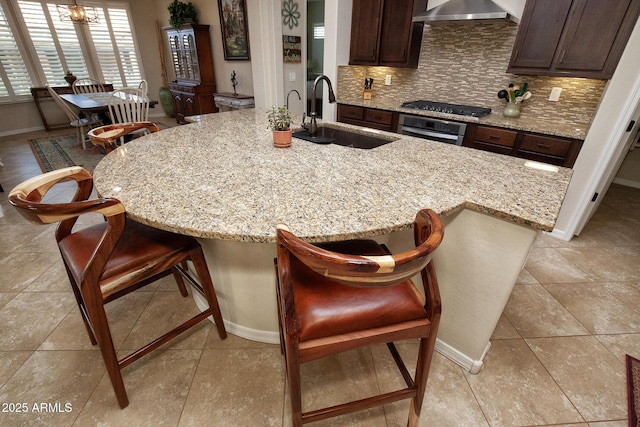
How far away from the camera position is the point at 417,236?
88 cm

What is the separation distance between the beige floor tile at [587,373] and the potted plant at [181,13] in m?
6.70

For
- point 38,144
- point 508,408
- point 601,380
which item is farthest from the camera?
point 38,144

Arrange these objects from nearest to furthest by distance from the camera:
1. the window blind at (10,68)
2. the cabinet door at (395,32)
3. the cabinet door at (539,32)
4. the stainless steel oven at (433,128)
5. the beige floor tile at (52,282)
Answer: the beige floor tile at (52,282), the cabinet door at (539,32), the stainless steel oven at (433,128), the cabinet door at (395,32), the window blind at (10,68)

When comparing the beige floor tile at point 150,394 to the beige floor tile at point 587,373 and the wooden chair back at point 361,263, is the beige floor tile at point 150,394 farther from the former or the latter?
the beige floor tile at point 587,373

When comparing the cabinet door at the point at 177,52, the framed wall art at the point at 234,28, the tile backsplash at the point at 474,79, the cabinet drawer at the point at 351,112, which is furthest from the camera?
the cabinet door at the point at 177,52

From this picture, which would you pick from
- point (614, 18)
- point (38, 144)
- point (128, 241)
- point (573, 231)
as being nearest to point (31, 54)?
point (38, 144)

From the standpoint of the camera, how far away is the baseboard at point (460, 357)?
143 cm

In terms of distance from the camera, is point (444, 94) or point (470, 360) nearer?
point (470, 360)

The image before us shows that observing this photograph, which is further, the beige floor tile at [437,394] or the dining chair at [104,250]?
the beige floor tile at [437,394]

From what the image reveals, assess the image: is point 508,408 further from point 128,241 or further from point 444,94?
point 444,94

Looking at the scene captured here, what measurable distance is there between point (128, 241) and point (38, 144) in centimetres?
533

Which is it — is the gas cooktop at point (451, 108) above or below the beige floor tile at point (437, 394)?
above

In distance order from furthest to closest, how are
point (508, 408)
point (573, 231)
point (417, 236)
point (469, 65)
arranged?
point (469, 65) < point (573, 231) < point (508, 408) < point (417, 236)

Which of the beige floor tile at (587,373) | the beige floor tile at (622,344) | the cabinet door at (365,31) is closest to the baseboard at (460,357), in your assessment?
the beige floor tile at (587,373)
